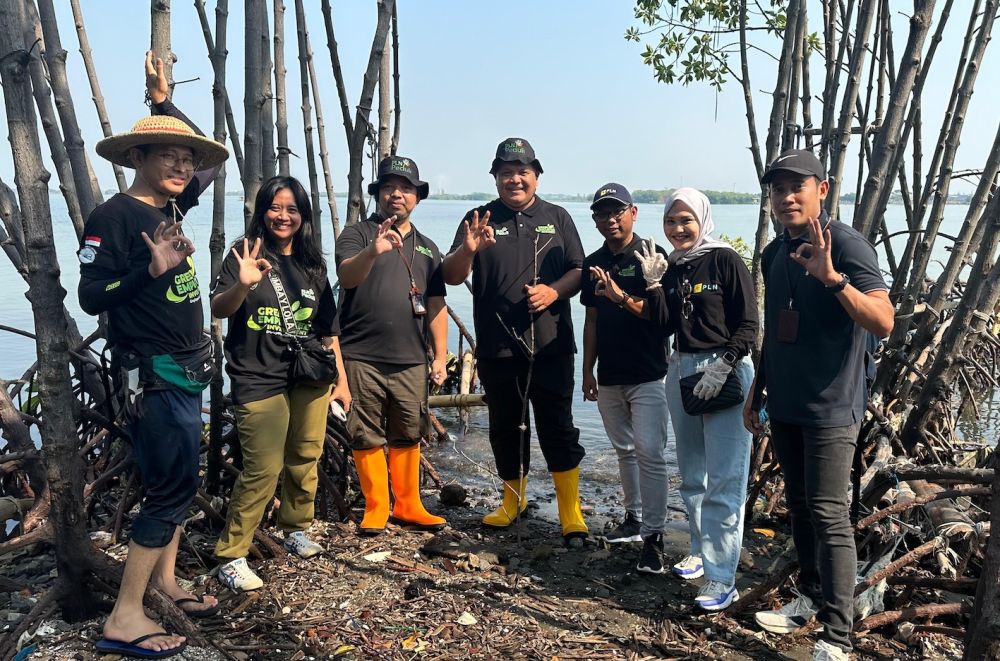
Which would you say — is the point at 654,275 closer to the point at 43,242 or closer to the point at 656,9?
the point at 43,242

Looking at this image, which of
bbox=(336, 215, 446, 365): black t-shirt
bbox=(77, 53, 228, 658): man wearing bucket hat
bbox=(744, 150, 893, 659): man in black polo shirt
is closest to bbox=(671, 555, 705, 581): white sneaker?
bbox=(744, 150, 893, 659): man in black polo shirt

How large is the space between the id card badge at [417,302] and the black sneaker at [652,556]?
171 centimetres

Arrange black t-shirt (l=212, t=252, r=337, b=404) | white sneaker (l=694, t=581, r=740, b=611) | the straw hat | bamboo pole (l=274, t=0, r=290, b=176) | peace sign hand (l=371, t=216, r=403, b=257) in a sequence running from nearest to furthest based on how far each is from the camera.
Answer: the straw hat, white sneaker (l=694, t=581, r=740, b=611), black t-shirt (l=212, t=252, r=337, b=404), peace sign hand (l=371, t=216, r=403, b=257), bamboo pole (l=274, t=0, r=290, b=176)

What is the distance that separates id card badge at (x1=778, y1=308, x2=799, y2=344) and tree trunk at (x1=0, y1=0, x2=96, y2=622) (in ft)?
9.39

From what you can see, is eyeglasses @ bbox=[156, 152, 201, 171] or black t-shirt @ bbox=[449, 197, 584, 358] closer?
eyeglasses @ bbox=[156, 152, 201, 171]

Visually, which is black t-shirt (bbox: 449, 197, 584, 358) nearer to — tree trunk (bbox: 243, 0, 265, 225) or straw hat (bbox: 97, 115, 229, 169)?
tree trunk (bbox: 243, 0, 265, 225)

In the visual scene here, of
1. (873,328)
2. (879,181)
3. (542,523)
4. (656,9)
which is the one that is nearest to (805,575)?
(873,328)

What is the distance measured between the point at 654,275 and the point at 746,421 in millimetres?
860

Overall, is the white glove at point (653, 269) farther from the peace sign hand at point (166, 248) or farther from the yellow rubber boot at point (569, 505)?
the peace sign hand at point (166, 248)

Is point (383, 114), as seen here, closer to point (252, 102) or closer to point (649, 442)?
point (252, 102)

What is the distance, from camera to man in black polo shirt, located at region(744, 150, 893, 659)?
3.05m

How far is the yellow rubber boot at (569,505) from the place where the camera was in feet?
15.0

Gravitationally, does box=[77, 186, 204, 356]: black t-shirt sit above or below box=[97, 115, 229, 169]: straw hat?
below

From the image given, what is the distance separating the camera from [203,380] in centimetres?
323
